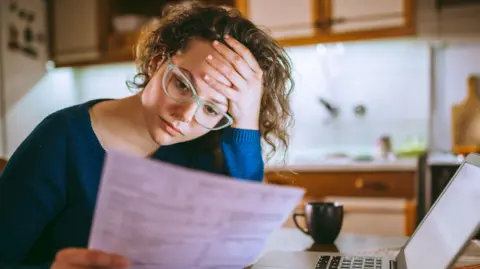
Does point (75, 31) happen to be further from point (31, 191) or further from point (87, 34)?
point (31, 191)

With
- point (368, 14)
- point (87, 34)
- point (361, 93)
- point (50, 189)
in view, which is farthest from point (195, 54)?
point (87, 34)

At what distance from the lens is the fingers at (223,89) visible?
84 centimetres

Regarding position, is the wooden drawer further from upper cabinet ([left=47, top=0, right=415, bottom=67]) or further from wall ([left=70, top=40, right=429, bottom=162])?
upper cabinet ([left=47, top=0, right=415, bottom=67])

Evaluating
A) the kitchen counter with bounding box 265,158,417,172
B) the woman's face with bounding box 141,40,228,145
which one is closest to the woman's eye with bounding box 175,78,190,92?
the woman's face with bounding box 141,40,228,145

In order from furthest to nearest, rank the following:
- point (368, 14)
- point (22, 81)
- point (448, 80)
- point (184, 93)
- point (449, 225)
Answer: point (22, 81), point (448, 80), point (368, 14), point (184, 93), point (449, 225)

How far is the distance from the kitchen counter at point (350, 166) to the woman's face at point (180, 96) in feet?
4.62

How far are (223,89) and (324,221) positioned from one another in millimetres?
370

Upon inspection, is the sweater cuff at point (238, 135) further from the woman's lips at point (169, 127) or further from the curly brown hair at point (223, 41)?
the woman's lips at point (169, 127)

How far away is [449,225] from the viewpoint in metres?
0.73

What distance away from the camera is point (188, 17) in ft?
3.16

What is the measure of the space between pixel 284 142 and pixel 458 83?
182 cm

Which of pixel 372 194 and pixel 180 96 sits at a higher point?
pixel 180 96

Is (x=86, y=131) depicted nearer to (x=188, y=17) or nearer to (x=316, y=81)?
(x=188, y=17)

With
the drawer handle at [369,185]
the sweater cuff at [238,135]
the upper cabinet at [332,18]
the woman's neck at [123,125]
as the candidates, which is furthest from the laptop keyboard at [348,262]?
the upper cabinet at [332,18]
